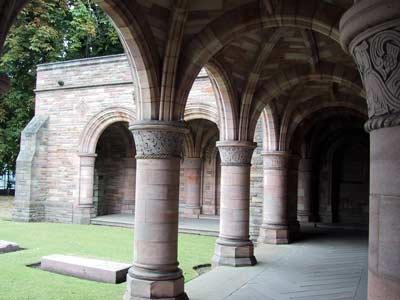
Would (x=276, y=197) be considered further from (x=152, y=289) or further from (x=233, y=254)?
(x=152, y=289)

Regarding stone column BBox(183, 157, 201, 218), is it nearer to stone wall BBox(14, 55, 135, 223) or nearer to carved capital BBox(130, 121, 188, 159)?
stone wall BBox(14, 55, 135, 223)

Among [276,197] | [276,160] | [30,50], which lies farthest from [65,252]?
[30,50]

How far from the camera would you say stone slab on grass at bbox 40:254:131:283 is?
7.84m

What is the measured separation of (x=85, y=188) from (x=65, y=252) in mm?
6488

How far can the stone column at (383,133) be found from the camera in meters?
1.99

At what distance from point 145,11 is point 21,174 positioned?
1396 cm

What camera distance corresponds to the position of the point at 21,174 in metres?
17.8

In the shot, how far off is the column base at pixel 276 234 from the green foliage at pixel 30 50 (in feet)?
46.2

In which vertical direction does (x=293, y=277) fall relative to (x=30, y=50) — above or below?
below

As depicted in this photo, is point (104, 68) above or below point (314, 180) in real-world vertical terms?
above

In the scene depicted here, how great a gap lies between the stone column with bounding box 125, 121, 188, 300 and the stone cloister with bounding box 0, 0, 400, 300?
2 centimetres

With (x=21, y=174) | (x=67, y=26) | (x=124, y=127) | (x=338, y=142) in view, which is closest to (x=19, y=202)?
(x=21, y=174)

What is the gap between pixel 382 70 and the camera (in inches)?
82.7

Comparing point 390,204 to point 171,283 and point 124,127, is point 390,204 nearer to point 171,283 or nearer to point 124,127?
point 171,283
